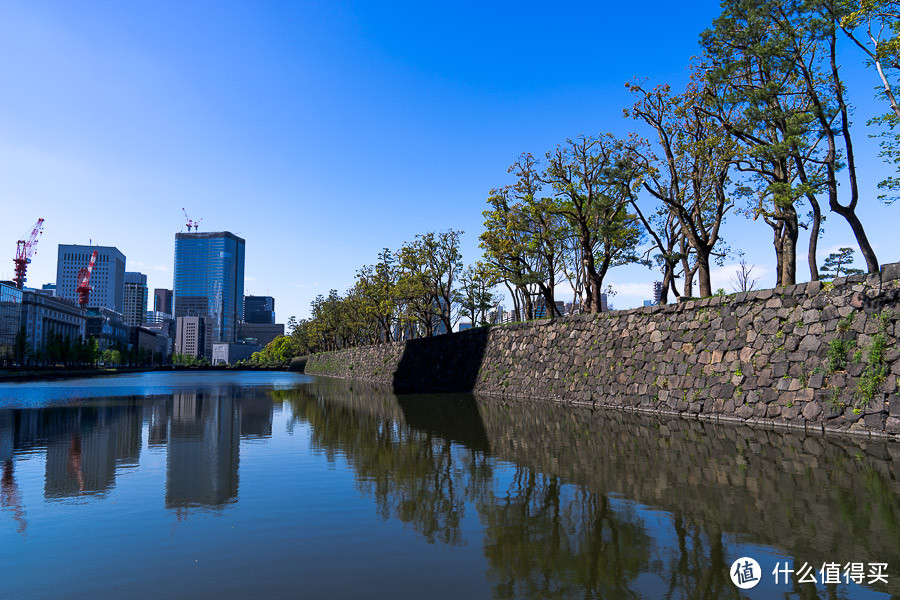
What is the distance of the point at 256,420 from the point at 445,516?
1150 centimetres

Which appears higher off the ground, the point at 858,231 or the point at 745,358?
the point at 858,231

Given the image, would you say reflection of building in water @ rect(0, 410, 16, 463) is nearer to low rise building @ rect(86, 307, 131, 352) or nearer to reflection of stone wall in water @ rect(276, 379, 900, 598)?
reflection of stone wall in water @ rect(276, 379, 900, 598)

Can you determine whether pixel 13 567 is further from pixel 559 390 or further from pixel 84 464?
pixel 559 390

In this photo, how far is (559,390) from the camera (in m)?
21.5

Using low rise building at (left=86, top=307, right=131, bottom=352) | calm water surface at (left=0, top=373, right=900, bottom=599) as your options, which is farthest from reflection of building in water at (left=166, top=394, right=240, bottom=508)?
low rise building at (left=86, top=307, right=131, bottom=352)

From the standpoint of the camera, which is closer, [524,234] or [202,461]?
[202,461]

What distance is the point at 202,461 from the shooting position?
8641mm

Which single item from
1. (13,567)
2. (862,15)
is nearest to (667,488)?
(13,567)

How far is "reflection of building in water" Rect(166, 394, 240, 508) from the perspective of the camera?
6.33 m

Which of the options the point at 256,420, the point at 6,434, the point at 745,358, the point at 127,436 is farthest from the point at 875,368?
the point at 6,434

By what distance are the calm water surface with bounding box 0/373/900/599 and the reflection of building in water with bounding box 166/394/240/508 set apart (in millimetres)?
62

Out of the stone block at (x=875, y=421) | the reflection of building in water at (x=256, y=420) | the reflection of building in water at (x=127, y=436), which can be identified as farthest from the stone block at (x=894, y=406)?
the reflection of building in water at (x=127, y=436)

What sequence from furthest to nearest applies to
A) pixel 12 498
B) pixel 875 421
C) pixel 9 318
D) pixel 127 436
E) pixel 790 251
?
pixel 9 318 → pixel 790 251 → pixel 127 436 → pixel 875 421 → pixel 12 498

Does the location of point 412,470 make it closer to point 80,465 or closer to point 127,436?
point 80,465
